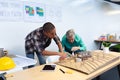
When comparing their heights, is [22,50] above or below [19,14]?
below

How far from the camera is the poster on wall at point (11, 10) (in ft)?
8.09

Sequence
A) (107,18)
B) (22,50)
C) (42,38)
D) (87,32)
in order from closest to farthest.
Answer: (42,38) < (22,50) < (87,32) < (107,18)

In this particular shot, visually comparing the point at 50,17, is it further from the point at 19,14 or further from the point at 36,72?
the point at 36,72

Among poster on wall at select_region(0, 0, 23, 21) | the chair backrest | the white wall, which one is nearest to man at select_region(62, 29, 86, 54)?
the white wall

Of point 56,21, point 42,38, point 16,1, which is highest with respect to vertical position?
point 16,1

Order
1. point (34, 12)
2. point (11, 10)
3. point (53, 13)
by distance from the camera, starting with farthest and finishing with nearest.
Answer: point (53, 13) < point (34, 12) < point (11, 10)

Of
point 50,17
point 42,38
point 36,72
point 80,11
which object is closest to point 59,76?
point 36,72

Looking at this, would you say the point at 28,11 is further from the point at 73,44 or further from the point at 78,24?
the point at 78,24

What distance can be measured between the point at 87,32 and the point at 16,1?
93.9 inches

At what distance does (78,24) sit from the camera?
3998mm

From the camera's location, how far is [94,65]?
1.69m

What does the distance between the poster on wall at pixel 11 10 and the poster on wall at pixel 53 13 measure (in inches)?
26.2

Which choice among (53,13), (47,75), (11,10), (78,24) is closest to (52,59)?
(47,75)

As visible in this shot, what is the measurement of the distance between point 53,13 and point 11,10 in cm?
101
